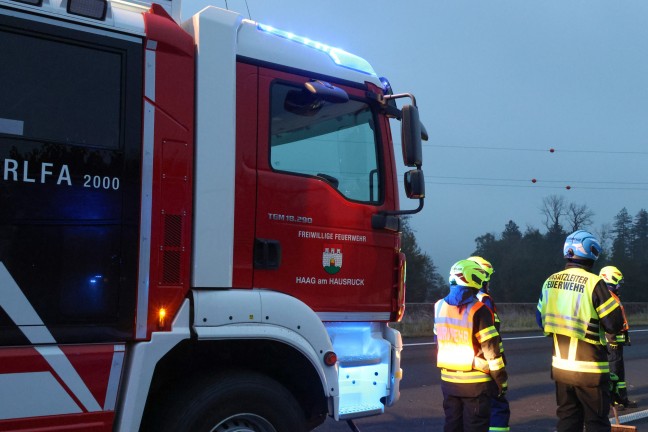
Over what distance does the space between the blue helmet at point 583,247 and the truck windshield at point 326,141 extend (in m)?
1.83

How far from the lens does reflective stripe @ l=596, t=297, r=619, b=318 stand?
508 centimetres

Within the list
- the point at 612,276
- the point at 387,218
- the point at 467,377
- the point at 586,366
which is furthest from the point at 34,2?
the point at 612,276

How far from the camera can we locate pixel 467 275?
4918 mm

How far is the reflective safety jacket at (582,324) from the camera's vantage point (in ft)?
16.8

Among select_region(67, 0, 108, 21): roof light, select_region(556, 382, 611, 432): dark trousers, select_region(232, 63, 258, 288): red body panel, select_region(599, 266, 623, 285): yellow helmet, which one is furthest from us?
select_region(599, 266, 623, 285): yellow helmet

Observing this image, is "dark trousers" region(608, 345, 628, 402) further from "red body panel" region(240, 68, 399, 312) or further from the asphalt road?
"red body panel" region(240, 68, 399, 312)

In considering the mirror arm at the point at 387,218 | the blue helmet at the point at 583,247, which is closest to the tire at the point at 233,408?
the mirror arm at the point at 387,218

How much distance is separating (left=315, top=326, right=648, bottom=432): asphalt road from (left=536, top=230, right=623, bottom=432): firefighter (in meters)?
1.94

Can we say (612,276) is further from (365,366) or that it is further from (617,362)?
(365,366)

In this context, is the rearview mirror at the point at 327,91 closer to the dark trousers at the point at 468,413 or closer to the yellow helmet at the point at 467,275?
the yellow helmet at the point at 467,275

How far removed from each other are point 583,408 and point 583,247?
1.31 meters

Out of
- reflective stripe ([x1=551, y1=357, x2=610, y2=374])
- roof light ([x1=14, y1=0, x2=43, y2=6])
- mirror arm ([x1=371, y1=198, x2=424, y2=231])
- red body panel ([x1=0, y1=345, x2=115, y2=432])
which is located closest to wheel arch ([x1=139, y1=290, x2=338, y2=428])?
red body panel ([x1=0, y1=345, x2=115, y2=432])

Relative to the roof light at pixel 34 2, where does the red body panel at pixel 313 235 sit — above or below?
below

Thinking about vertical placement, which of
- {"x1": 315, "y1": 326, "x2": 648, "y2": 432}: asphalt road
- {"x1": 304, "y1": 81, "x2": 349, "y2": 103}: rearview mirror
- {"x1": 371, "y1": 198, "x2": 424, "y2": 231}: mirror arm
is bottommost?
{"x1": 315, "y1": 326, "x2": 648, "y2": 432}: asphalt road
